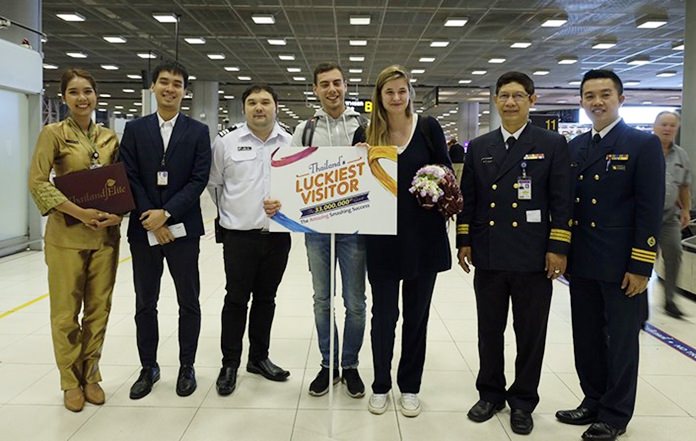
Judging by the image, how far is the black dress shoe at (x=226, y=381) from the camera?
3.07m

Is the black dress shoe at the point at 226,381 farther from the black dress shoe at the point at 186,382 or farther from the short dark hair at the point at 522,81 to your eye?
the short dark hair at the point at 522,81

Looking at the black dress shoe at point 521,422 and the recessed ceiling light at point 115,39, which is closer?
the black dress shoe at point 521,422

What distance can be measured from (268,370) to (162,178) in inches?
51.3

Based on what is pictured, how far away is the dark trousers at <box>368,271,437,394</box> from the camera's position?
2.83 metres

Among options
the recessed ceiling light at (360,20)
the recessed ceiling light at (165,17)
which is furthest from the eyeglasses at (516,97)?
the recessed ceiling light at (165,17)

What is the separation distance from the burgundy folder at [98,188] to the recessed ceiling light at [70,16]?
379 inches

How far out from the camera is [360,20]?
35.3 ft

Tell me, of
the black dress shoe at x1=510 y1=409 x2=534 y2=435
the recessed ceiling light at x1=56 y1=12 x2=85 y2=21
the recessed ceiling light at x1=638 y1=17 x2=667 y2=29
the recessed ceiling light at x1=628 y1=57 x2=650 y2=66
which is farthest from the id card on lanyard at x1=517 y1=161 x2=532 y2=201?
the recessed ceiling light at x1=628 y1=57 x2=650 y2=66

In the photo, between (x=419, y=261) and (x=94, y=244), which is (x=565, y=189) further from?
(x=94, y=244)

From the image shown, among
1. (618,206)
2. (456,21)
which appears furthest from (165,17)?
(618,206)

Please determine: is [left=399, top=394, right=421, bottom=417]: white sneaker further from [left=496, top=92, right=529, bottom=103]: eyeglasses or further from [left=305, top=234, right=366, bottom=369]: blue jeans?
[left=496, top=92, right=529, bottom=103]: eyeglasses

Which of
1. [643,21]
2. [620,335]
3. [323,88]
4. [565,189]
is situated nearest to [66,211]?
[323,88]

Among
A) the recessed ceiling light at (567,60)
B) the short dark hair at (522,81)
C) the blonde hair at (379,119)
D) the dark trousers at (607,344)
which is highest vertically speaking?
the recessed ceiling light at (567,60)

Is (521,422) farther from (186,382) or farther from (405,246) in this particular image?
(186,382)
